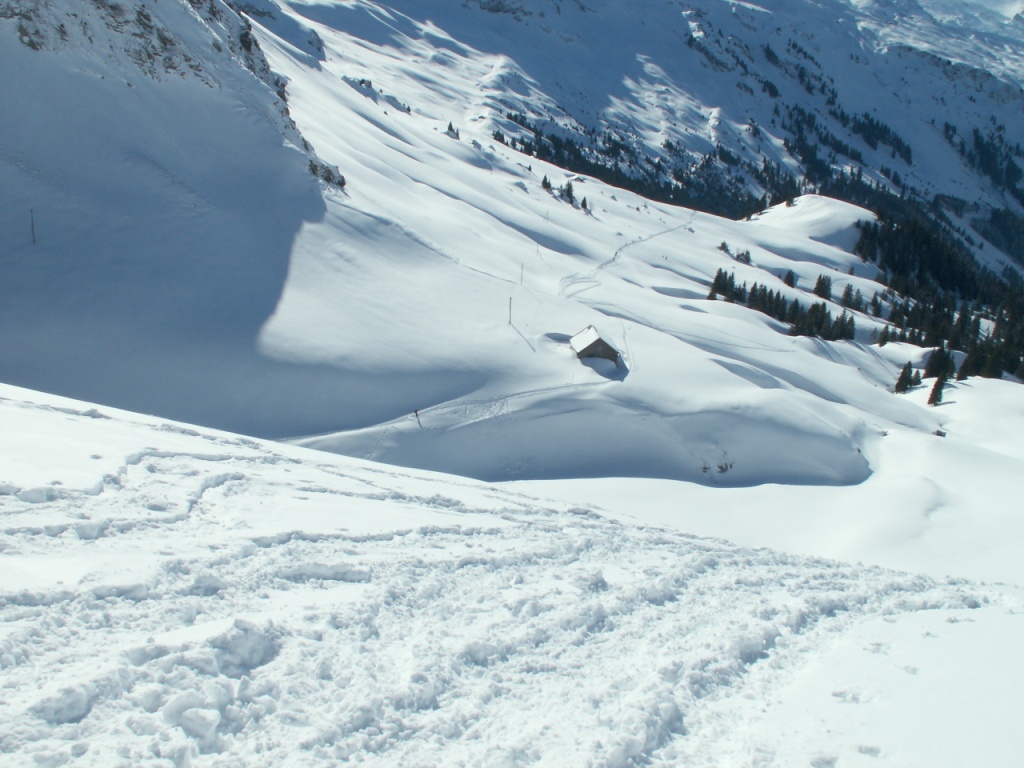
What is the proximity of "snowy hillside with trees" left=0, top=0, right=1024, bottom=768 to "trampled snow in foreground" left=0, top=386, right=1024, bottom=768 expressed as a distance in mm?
45

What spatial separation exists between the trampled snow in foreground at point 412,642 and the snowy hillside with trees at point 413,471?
45mm

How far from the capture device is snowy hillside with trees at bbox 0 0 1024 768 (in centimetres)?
590

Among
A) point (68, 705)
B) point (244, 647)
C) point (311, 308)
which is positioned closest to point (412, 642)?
point (244, 647)

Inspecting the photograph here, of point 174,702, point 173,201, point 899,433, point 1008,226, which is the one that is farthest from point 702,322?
point 1008,226

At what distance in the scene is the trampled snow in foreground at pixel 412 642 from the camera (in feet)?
17.3

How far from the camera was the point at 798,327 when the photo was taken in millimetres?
52969

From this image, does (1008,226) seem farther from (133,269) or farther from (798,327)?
(133,269)

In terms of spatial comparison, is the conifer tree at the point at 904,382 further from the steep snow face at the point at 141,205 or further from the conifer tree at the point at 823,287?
the steep snow face at the point at 141,205

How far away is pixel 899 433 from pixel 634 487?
53.4ft

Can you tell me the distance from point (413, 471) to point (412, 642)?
10.4 metres

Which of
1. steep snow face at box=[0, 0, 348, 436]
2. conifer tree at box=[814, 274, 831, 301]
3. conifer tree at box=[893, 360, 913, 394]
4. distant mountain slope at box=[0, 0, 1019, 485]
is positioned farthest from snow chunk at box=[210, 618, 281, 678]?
conifer tree at box=[814, 274, 831, 301]

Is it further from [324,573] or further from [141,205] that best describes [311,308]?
[324,573]

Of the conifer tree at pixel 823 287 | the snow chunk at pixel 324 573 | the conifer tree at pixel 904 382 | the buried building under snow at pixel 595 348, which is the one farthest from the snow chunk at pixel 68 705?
the conifer tree at pixel 823 287

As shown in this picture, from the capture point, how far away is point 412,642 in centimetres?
681
